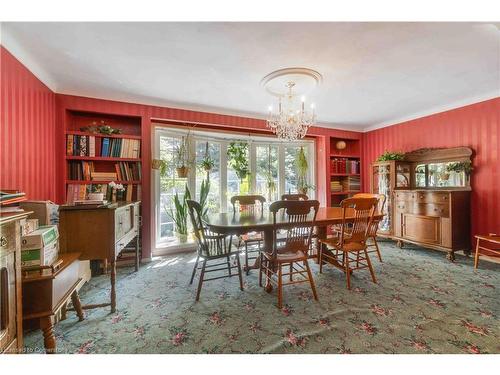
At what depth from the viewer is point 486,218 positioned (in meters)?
3.17

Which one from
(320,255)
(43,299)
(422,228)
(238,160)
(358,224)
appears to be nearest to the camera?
(43,299)

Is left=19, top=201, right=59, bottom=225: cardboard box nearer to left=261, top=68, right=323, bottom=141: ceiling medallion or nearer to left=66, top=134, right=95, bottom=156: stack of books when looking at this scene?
left=66, top=134, right=95, bottom=156: stack of books

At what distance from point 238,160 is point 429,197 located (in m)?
3.14

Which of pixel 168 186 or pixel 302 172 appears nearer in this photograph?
pixel 168 186

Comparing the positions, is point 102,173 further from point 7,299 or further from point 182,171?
point 7,299

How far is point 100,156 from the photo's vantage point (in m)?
3.00

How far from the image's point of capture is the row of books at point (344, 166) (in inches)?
187

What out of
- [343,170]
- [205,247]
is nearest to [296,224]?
[205,247]

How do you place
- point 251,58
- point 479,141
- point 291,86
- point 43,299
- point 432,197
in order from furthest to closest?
1. point 432,197
2. point 479,141
3. point 291,86
4. point 251,58
5. point 43,299

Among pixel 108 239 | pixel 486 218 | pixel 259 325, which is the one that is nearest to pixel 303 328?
pixel 259 325

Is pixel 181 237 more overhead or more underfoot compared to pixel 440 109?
more underfoot

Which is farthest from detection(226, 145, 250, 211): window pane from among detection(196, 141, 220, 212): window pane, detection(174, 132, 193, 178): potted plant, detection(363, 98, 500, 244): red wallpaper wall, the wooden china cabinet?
detection(363, 98, 500, 244): red wallpaper wall

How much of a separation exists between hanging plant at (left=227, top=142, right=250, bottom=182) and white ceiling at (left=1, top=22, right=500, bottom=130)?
1.06 metres
